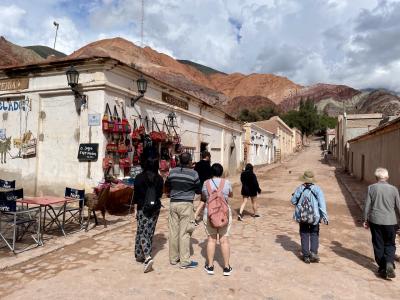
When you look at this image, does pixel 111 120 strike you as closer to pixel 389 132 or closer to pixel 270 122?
pixel 389 132

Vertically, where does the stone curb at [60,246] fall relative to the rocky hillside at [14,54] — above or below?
below

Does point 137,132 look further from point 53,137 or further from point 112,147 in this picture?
point 53,137

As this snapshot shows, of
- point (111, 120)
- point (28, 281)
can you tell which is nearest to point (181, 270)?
point (28, 281)

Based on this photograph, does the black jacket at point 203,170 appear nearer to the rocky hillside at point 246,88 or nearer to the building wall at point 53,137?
the building wall at point 53,137

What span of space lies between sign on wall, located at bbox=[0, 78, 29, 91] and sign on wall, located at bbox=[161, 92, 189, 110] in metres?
4.32

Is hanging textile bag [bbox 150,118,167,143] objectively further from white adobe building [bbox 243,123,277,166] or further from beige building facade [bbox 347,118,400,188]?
white adobe building [bbox 243,123,277,166]

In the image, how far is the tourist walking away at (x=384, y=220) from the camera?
4.64 metres

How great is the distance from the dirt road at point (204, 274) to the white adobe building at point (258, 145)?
60.6 feet

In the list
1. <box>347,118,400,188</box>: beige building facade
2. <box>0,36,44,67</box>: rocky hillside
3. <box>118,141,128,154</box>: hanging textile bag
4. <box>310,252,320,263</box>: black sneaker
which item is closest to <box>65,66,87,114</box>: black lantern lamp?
<box>118,141,128,154</box>: hanging textile bag

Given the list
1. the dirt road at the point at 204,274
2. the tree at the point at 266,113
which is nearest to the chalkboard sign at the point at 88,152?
the dirt road at the point at 204,274

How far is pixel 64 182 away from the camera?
9.52m

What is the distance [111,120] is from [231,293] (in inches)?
255

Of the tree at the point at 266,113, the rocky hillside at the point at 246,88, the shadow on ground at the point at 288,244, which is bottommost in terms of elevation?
the shadow on ground at the point at 288,244

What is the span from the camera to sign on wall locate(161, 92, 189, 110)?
1226 cm
